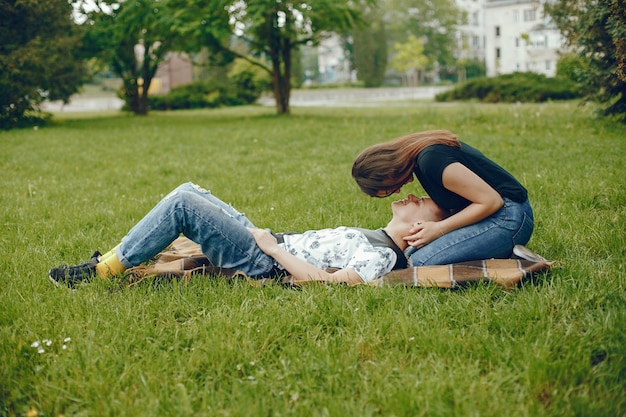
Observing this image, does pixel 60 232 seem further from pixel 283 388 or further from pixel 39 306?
pixel 283 388

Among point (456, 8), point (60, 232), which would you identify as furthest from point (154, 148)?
point (456, 8)

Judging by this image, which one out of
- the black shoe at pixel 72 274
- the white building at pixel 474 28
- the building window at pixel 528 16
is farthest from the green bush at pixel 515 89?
the white building at pixel 474 28

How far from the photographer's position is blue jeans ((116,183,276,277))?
12.2ft

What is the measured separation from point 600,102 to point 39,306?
11364mm

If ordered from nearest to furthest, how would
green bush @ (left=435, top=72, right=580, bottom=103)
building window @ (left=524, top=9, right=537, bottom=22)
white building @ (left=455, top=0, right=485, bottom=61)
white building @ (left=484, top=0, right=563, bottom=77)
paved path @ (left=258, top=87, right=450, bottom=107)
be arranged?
green bush @ (left=435, top=72, right=580, bottom=103)
paved path @ (left=258, top=87, right=450, bottom=107)
white building @ (left=484, top=0, right=563, bottom=77)
building window @ (left=524, top=9, right=537, bottom=22)
white building @ (left=455, top=0, right=485, bottom=61)

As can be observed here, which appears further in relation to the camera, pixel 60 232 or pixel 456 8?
pixel 456 8

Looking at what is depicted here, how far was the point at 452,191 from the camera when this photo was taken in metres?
3.58

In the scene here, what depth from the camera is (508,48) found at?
70562mm

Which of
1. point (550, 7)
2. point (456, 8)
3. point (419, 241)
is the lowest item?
point (419, 241)

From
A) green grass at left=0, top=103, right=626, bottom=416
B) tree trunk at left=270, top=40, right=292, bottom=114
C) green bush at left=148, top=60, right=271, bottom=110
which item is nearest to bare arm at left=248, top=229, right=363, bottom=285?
green grass at left=0, top=103, right=626, bottom=416

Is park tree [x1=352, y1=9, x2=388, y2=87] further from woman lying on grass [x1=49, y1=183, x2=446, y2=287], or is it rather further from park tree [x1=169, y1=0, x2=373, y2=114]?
woman lying on grass [x1=49, y1=183, x2=446, y2=287]

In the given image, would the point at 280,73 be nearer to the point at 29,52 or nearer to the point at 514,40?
the point at 29,52

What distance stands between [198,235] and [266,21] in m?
15.8

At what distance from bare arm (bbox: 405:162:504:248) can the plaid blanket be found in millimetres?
216
